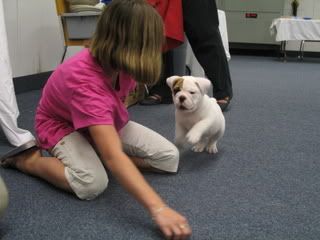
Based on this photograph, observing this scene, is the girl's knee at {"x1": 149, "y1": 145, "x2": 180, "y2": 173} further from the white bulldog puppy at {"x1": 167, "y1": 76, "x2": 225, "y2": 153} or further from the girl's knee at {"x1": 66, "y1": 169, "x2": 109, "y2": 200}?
the girl's knee at {"x1": 66, "y1": 169, "x2": 109, "y2": 200}

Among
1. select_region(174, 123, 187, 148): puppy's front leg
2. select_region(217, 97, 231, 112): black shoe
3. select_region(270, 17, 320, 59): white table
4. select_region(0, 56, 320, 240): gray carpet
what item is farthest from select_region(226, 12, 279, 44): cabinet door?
select_region(174, 123, 187, 148): puppy's front leg

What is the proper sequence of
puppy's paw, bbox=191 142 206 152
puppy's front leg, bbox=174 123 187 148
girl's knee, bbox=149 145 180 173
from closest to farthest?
girl's knee, bbox=149 145 180 173, puppy's front leg, bbox=174 123 187 148, puppy's paw, bbox=191 142 206 152

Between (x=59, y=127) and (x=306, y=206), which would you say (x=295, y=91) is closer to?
(x=306, y=206)

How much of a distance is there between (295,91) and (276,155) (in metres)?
1.58

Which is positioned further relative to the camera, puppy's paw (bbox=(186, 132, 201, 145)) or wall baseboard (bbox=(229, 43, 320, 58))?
wall baseboard (bbox=(229, 43, 320, 58))

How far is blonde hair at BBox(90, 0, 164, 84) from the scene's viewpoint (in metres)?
0.92

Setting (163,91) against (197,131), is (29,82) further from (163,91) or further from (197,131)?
(197,131)

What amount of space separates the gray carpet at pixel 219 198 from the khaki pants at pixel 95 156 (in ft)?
0.12

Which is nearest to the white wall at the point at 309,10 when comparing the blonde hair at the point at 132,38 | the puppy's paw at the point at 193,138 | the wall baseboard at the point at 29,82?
the wall baseboard at the point at 29,82

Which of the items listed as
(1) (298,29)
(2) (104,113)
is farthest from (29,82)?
(1) (298,29)

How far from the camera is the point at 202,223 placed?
89 centimetres

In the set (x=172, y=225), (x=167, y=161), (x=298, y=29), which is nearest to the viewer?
(x=172, y=225)

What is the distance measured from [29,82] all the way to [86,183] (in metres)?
Answer: 1.86

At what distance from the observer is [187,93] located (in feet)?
4.00
